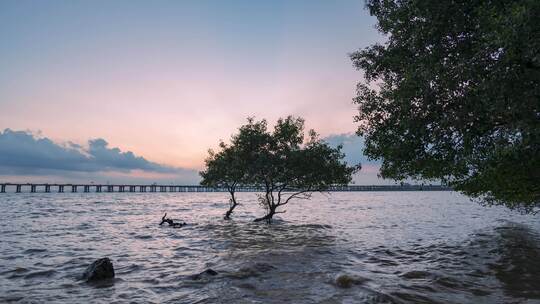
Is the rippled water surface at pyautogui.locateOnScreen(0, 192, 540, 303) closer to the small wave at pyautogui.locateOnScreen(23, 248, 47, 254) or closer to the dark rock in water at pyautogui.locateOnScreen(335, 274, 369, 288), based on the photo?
the small wave at pyautogui.locateOnScreen(23, 248, 47, 254)

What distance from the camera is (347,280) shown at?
51.0 ft

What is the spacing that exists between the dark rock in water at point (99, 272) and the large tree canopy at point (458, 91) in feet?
44.4

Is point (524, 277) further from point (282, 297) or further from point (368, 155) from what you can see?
point (282, 297)

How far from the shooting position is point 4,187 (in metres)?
196

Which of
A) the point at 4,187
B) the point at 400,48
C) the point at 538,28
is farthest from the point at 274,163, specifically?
the point at 4,187

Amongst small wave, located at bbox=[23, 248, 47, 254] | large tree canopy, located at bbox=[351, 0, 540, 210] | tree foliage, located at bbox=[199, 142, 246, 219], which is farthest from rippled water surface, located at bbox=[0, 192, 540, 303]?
tree foliage, located at bbox=[199, 142, 246, 219]

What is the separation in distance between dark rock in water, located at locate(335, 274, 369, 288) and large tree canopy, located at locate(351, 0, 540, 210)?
573cm

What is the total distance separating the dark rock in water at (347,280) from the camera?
1523cm

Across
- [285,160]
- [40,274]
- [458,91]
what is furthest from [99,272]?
[285,160]

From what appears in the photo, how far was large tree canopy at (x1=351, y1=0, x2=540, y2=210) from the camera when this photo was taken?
11781mm

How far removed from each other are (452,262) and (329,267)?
7032mm

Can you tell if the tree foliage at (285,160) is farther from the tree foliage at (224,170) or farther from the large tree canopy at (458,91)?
the large tree canopy at (458,91)

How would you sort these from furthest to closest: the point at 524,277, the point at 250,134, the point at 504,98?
the point at 250,134 < the point at 524,277 < the point at 504,98

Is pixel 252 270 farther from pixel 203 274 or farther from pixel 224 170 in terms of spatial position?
pixel 224 170
